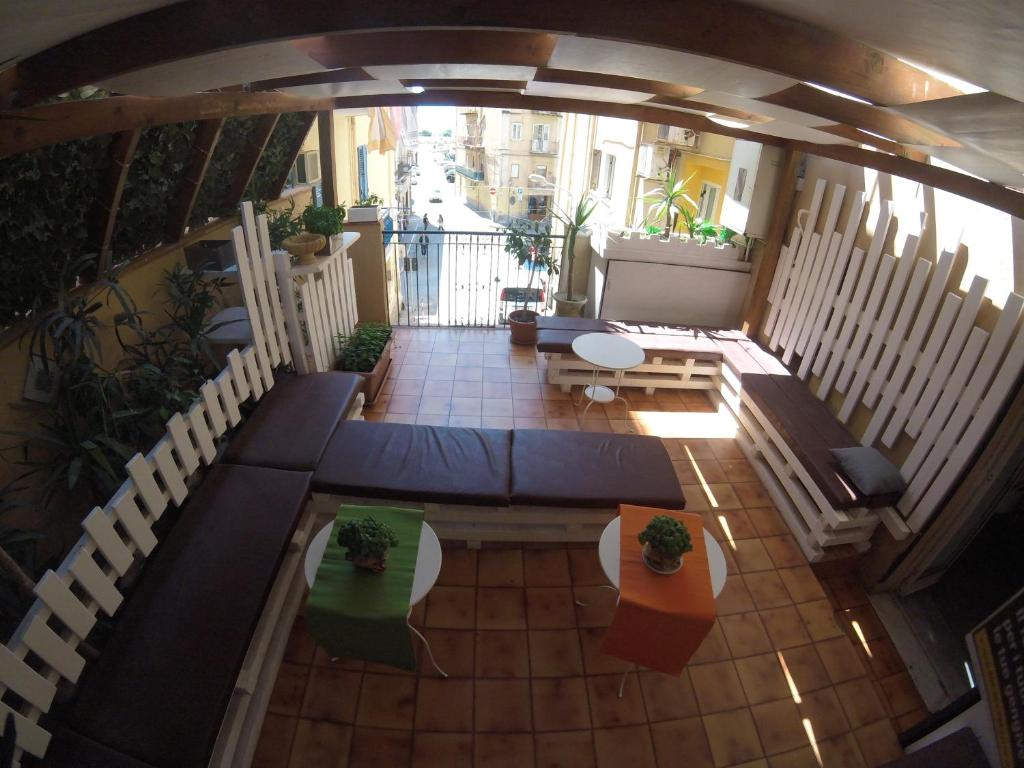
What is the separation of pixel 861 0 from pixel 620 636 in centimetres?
229

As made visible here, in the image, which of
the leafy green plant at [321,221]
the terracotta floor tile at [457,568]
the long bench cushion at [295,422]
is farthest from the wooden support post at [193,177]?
the terracotta floor tile at [457,568]

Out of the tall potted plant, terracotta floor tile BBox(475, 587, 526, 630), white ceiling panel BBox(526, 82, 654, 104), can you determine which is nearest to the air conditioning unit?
the tall potted plant

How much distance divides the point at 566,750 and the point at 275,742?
4.18ft

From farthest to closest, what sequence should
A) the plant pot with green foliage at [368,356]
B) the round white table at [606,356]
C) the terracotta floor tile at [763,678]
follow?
the plant pot with green foliage at [368,356] → the round white table at [606,356] → the terracotta floor tile at [763,678]

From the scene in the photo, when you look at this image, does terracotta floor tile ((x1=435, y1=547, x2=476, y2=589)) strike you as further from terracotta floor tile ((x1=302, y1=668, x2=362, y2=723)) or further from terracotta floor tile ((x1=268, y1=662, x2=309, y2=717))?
terracotta floor tile ((x1=268, y1=662, x2=309, y2=717))

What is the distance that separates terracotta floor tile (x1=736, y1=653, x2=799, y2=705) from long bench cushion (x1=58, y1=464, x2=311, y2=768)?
2.34 meters

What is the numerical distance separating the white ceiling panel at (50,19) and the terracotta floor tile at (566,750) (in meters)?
2.90

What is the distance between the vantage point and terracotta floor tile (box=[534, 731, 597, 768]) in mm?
2152

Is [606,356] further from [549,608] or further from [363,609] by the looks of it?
[363,609]

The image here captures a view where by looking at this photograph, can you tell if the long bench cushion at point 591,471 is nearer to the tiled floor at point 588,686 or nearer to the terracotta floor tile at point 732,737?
the tiled floor at point 588,686

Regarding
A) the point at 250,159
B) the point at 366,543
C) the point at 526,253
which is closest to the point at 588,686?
the point at 366,543

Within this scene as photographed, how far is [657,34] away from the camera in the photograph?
1426 mm

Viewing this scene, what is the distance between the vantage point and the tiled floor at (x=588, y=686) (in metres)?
2.19

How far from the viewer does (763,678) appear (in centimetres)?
252
